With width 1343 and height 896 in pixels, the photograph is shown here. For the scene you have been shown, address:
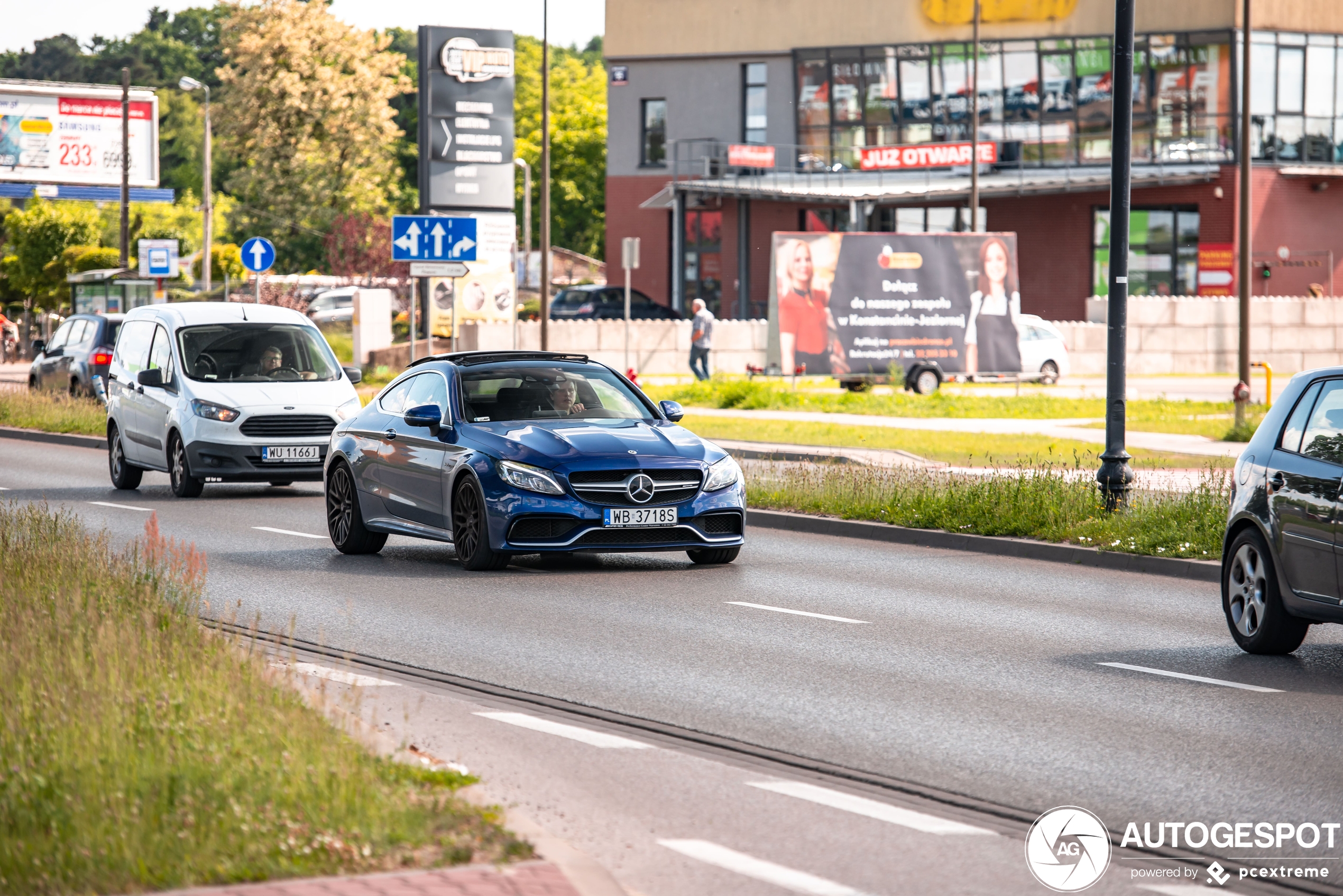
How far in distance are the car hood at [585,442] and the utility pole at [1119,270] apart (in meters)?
3.46

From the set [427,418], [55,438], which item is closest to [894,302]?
[55,438]

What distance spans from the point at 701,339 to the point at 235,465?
20.9m

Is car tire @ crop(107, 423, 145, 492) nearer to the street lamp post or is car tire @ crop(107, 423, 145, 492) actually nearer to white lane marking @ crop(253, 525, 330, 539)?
white lane marking @ crop(253, 525, 330, 539)

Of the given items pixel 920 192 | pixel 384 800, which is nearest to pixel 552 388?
pixel 384 800

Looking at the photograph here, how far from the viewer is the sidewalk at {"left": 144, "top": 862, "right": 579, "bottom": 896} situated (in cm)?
474

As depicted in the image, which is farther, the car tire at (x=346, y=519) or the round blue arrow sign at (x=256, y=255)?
the round blue arrow sign at (x=256, y=255)

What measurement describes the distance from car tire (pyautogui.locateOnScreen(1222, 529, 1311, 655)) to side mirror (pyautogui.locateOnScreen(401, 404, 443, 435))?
19.2 ft

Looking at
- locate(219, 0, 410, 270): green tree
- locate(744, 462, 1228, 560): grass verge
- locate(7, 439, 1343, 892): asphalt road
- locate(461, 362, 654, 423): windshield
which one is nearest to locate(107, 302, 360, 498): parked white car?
locate(7, 439, 1343, 892): asphalt road

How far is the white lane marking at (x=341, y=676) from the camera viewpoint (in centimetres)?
866

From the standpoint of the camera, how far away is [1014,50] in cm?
5800

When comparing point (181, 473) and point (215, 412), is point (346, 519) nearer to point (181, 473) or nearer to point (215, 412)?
point (215, 412)

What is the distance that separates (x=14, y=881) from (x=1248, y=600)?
7118 mm

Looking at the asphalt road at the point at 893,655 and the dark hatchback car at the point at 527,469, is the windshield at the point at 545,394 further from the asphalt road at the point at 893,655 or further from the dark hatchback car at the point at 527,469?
the asphalt road at the point at 893,655

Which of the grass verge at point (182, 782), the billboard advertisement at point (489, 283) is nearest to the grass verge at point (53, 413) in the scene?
the billboard advertisement at point (489, 283)
